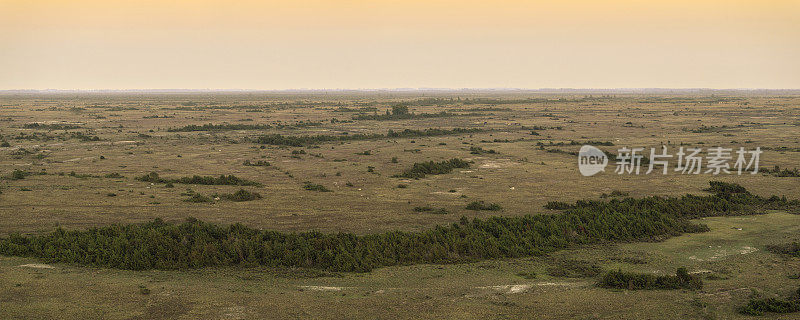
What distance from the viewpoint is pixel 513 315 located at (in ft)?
45.7

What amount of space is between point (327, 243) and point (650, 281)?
10.2 meters

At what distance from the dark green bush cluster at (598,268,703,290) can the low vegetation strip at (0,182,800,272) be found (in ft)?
12.4

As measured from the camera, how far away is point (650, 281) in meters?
16.0

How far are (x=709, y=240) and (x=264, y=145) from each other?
150ft

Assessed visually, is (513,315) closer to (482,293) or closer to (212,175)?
(482,293)

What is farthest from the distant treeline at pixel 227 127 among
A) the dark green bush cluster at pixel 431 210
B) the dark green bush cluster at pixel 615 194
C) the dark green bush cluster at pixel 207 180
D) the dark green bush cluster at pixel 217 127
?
the dark green bush cluster at pixel 615 194

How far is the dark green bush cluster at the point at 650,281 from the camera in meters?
15.9

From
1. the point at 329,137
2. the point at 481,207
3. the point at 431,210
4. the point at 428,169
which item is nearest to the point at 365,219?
the point at 431,210

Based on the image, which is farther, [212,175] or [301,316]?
[212,175]

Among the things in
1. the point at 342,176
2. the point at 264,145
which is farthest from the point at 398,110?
the point at 342,176

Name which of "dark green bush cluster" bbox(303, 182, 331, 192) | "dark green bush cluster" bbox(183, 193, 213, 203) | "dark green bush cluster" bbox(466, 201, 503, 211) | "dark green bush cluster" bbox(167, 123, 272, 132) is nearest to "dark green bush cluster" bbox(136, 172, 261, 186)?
"dark green bush cluster" bbox(303, 182, 331, 192)

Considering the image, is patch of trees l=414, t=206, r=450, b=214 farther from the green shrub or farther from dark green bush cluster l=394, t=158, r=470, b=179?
the green shrub

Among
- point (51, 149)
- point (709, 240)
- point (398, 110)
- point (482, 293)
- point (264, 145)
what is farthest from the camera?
point (398, 110)

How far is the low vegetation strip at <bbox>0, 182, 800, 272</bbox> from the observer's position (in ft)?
59.4
